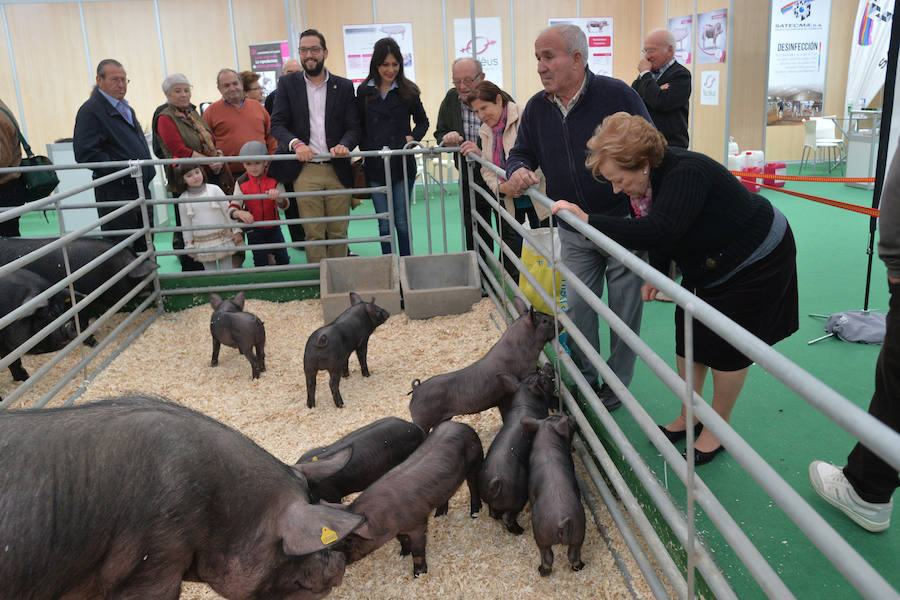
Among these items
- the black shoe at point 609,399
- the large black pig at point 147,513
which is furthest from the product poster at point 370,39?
the large black pig at point 147,513

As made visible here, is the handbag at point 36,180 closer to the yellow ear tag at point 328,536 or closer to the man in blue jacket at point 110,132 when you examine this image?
the man in blue jacket at point 110,132

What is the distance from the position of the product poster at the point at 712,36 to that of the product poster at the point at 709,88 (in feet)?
0.56

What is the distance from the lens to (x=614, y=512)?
2604 millimetres

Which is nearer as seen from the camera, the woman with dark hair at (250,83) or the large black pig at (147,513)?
the large black pig at (147,513)

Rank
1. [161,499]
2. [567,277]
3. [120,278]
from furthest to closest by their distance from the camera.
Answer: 1. [120,278]
2. [567,277]
3. [161,499]

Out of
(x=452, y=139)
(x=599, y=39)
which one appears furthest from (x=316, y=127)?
(x=599, y=39)

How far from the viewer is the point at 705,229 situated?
2.61 m

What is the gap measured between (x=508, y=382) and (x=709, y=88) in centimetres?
838

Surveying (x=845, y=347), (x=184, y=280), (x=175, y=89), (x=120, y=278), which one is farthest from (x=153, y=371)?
(x=845, y=347)

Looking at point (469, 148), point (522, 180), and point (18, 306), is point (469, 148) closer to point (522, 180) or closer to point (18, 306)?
point (522, 180)

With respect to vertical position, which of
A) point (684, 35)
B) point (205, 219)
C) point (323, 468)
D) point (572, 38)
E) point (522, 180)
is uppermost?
point (684, 35)

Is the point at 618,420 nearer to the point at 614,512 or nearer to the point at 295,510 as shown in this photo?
the point at 614,512

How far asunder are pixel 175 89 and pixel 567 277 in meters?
4.52

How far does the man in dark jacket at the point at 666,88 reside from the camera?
211 inches
